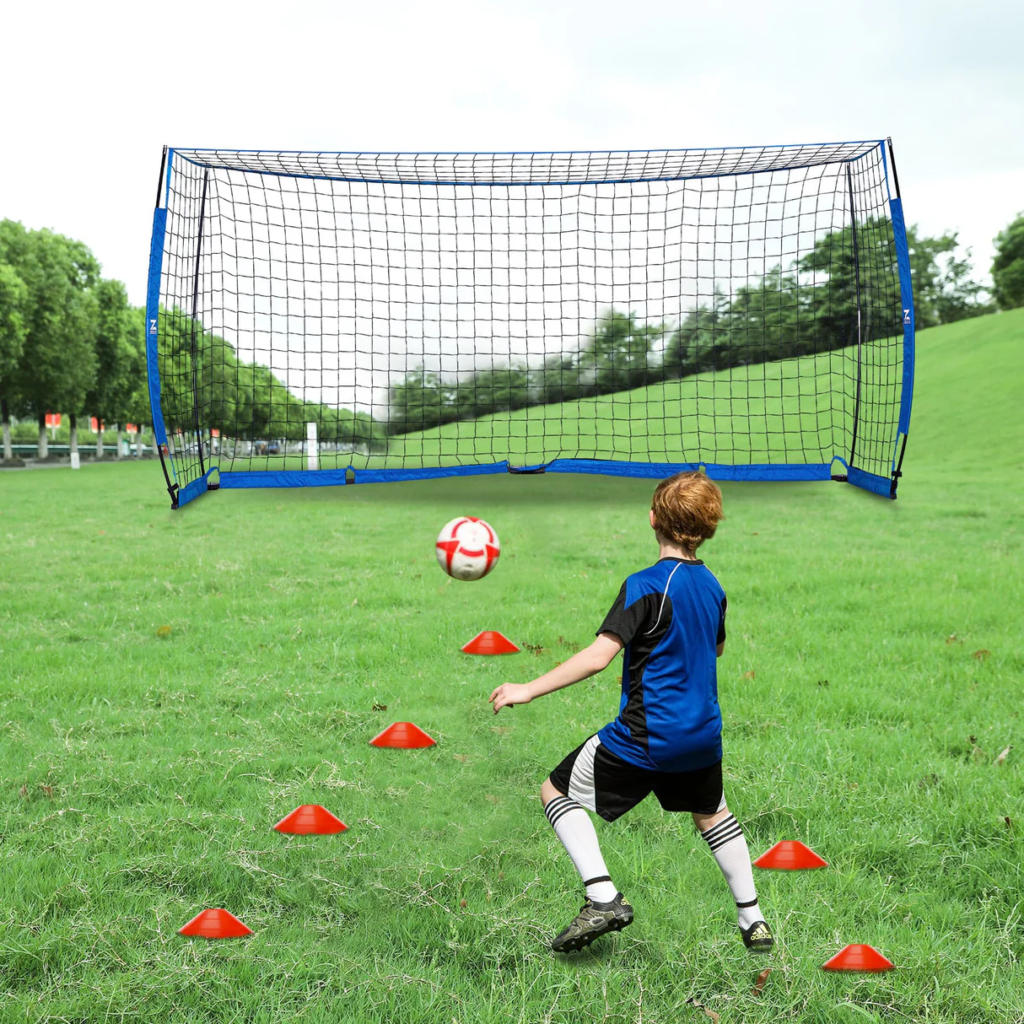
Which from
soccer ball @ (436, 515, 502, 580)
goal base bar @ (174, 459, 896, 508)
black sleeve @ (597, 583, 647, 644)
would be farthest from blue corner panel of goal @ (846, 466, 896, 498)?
black sleeve @ (597, 583, 647, 644)

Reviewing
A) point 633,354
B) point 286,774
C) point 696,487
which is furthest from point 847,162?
point 286,774

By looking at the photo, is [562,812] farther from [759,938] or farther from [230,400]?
[230,400]

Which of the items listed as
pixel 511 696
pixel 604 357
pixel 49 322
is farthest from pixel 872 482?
pixel 49 322

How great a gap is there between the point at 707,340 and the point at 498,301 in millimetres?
1753

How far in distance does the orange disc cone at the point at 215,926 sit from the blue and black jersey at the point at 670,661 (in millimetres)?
1471

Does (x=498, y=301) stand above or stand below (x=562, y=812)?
above

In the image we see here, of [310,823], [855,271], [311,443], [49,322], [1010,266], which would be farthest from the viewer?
[1010,266]

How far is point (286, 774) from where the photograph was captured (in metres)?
4.48

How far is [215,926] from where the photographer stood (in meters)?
3.14

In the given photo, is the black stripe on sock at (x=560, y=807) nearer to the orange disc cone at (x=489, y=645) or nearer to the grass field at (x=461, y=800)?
the grass field at (x=461, y=800)

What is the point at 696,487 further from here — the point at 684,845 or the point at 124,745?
the point at 124,745

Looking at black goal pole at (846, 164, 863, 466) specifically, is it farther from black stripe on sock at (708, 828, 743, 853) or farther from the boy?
black stripe on sock at (708, 828, 743, 853)

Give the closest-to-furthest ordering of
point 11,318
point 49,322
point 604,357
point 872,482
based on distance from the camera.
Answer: point 872,482 → point 604,357 → point 11,318 → point 49,322

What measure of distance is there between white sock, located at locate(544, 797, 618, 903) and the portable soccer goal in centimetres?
343
